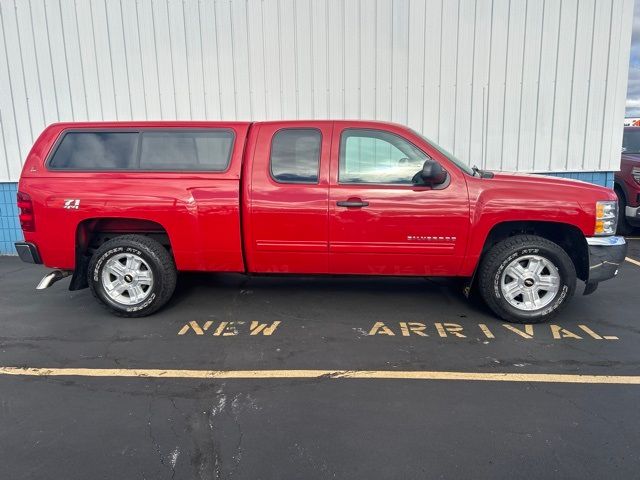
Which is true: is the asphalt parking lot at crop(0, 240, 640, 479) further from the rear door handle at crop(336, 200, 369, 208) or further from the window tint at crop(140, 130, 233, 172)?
the window tint at crop(140, 130, 233, 172)

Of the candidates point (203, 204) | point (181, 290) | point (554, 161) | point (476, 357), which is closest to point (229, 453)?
point (476, 357)

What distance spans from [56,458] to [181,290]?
2962 mm

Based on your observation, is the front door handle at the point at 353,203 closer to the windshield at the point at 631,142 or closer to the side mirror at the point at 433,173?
the side mirror at the point at 433,173

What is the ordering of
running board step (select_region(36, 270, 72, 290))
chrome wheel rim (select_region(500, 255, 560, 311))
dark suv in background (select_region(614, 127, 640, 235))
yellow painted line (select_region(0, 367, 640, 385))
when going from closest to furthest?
yellow painted line (select_region(0, 367, 640, 385)) → chrome wheel rim (select_region(500, 255, 560, 311)) → running board step (select_region(36, 270, 72, 290)) → dark suv in background (select_region(614, 127, 640, 235))

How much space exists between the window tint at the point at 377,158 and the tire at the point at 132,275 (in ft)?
6.46

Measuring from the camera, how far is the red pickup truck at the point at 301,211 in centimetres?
408

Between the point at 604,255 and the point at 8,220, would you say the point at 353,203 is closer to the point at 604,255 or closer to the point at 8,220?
the point at 604,255

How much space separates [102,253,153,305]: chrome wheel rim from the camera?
4.45 m

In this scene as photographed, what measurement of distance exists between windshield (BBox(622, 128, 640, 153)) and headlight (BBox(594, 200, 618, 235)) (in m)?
6.07

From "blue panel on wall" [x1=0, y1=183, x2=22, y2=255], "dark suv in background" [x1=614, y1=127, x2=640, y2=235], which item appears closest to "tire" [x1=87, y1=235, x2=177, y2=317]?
"blue panel on wall" [x1=0, y1=183, x2=22, y2=255]

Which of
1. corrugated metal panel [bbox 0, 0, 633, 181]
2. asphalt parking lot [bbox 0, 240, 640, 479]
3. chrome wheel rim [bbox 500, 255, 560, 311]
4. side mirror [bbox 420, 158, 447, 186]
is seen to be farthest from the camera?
corrugated metal panel [bbox 0, 0, 633, 181]

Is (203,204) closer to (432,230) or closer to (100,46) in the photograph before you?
(432,230)

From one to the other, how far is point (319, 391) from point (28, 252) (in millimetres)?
3278

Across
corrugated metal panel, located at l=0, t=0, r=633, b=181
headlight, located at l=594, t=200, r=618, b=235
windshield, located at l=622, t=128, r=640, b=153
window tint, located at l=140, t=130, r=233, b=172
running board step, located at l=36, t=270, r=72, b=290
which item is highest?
corrugated metal panel, located at l=0, t=0, r=633, b=181
